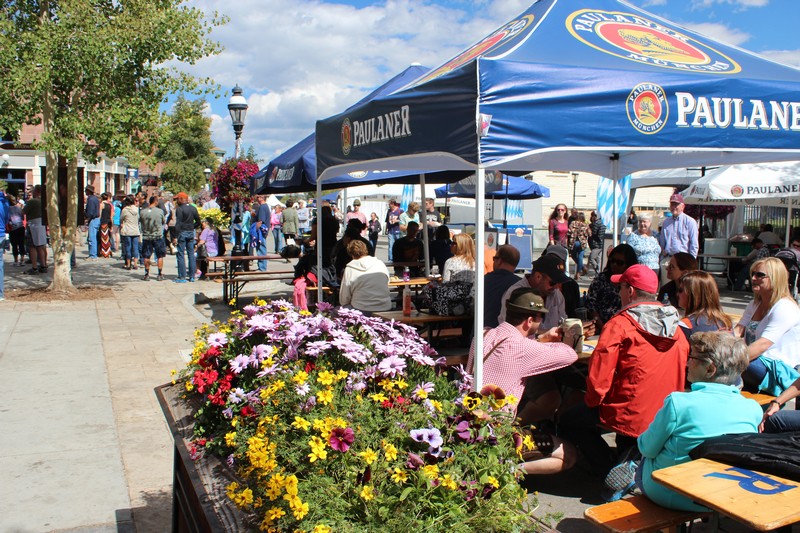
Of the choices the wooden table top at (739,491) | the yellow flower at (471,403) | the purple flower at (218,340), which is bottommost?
the wooden table top at (739,491)

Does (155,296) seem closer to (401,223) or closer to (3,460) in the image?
(3,460)

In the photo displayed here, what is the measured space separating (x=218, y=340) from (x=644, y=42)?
3.94 meters

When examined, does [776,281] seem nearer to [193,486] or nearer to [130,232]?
[193,486]

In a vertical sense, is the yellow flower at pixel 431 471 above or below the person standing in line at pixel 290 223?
below

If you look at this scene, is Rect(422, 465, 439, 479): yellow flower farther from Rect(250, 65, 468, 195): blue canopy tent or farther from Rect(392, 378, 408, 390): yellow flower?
Rect(250, 65, 468, 195): blue canopy tent

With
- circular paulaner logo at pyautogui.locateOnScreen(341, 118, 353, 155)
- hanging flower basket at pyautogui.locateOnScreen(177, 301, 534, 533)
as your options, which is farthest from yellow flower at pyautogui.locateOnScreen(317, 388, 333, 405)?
circular paulaner logo at pyautogui.locateOnScreen(341, 118, 353, 155)

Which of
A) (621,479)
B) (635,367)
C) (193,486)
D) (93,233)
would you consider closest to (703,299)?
(635,367)

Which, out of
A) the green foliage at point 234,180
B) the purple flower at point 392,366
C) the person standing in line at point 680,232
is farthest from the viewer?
the green foliage at point 234,180

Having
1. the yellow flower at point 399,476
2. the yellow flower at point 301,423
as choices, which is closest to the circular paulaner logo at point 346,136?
the yellow flower at point 301,423

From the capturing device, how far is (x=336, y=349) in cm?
312

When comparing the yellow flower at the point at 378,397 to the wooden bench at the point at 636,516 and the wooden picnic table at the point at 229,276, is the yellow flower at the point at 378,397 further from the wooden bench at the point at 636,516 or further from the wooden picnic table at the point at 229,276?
the wooden picnic table at the point at 229,276

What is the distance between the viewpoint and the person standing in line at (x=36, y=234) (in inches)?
604

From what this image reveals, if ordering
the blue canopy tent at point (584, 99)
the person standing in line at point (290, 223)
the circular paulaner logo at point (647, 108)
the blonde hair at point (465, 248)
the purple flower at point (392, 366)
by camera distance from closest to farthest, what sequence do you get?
1. the purple flower at point (392, 366)
2. the blue canopy tent at point (584, 99)
3. the circular paulaner logo at point (647, 108)
4. the blonde hair at point (465, 248)
5. the person standing in line at point (290, 223)

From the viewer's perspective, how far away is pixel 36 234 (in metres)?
15.4
